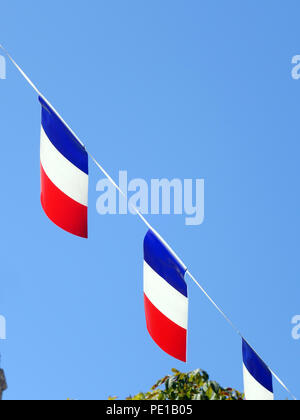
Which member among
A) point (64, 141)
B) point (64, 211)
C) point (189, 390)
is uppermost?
point (64, 141)

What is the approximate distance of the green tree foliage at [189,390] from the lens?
1390 centimetres

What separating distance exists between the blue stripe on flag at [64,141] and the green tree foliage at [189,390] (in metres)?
4.49

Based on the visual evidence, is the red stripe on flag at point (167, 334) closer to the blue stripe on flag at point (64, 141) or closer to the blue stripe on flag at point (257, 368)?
the blue stripe on flag at point (257, 368)

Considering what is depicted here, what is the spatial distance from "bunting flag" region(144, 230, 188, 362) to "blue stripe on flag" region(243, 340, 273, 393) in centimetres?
101

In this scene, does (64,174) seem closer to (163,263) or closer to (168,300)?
(163,263)

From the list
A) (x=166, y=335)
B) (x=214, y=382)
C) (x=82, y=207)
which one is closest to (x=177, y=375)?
(x=214, y=382)

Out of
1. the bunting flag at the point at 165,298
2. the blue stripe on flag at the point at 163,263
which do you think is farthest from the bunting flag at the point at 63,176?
the bunting flag at the point at 165,298

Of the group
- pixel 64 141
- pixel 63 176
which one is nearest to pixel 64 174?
pixel 63 176

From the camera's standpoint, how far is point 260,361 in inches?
479

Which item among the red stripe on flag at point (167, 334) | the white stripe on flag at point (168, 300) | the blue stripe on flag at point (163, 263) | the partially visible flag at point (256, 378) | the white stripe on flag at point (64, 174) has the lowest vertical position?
the partially visible flag at point (256, 378)

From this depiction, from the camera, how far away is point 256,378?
39.7 feet

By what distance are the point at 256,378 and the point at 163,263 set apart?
238 cm

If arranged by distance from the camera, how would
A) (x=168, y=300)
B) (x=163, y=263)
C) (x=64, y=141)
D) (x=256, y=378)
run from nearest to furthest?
(x=256, y=378)
(x=168, y=300)
(x=163, y=263)
(x=64, y=141)
